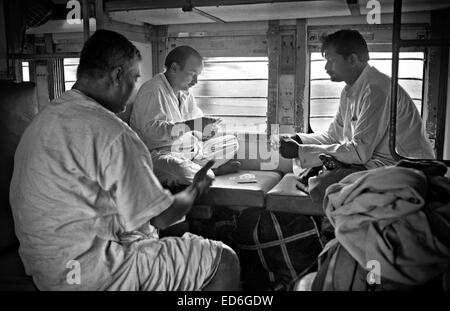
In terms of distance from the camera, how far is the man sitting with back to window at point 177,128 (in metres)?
3.46

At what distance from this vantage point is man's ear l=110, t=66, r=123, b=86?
6.16 ft

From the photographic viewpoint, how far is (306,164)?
10.6ft

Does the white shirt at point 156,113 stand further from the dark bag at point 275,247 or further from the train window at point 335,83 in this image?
the train window at point 335,83

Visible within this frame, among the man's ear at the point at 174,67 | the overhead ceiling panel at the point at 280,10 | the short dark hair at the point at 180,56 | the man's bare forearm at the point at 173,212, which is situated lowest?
the man's bare forearm at the point at 173,212

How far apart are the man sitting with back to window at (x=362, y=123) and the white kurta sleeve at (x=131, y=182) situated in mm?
1480

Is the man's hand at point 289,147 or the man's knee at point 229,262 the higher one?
the man's hand at point 289,147

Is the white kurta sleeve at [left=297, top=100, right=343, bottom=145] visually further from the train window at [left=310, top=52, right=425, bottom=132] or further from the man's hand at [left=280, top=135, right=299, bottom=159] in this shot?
the train window at [left=310, top=52, right=425, bottom=132]

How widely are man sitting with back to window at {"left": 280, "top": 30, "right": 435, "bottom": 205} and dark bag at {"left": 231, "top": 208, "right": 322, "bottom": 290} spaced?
35 cm

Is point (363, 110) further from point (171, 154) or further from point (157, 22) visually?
point (157, 22)

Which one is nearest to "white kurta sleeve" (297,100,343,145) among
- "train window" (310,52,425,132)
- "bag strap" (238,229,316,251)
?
"train window" (310,52,425,132)

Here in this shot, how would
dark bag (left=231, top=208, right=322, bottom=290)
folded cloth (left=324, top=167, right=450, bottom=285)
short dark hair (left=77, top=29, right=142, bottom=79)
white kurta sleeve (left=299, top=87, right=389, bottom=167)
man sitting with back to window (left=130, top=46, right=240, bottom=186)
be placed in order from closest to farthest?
folded cloth (left=324, top=167, right=450, bottom=285), short dark hair (left=77, top=29, right=142, bottom=79), white kurta sleeve (left=299, top=87, right=389, bottom=167), dark bag (left=231, top=208, right=322, bottom=290), man sitting with back to window (left=130, top=46, right=240, bottom=186)

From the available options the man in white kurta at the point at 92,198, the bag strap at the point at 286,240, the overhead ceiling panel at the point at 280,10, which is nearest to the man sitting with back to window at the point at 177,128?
the overhead ceiling panel at the point at 280,10

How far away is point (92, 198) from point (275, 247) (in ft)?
5.70
